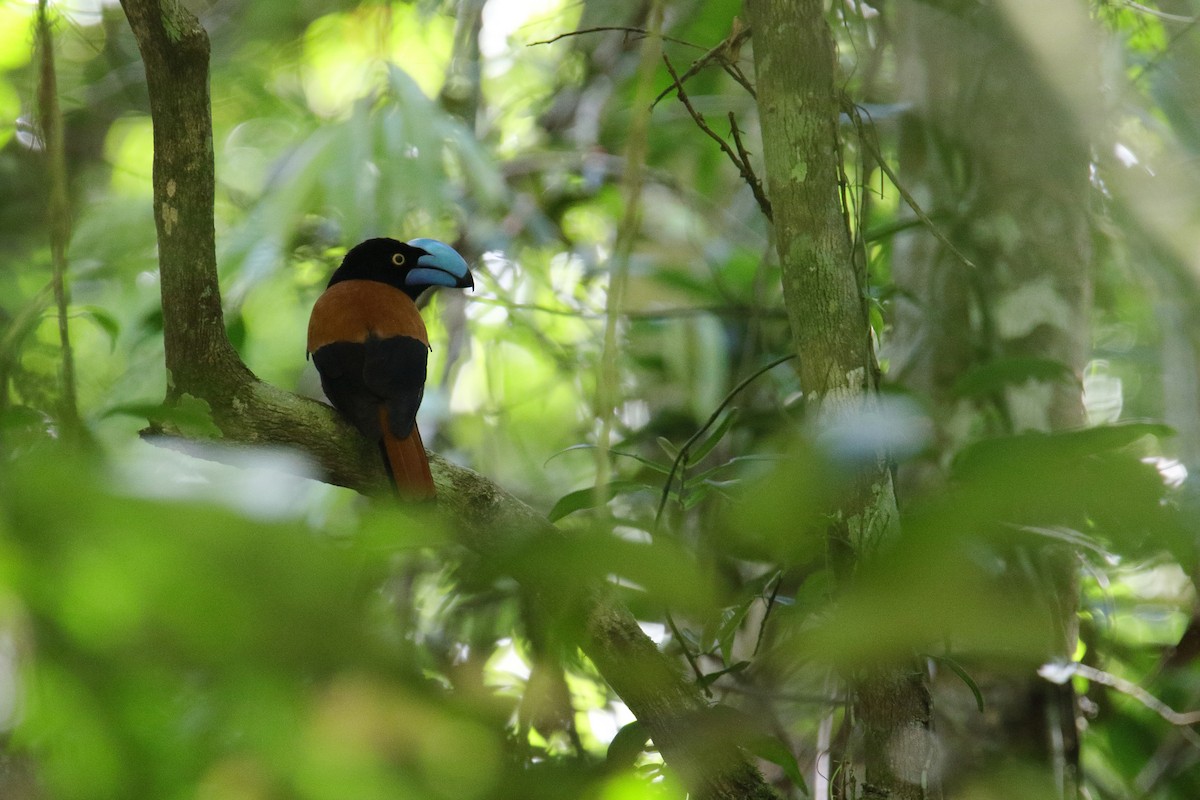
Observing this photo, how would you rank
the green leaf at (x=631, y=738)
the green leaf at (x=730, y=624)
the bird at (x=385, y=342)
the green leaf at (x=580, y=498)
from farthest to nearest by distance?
the bird at (x=385, y=342) → the green leaf at (x=580, y=498) → the green leaf at (x=730, y=624) → the green leaf at (x=631, y=738)

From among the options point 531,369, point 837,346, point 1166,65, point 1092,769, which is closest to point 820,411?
point 837,346

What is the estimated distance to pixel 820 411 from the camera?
1.59 m

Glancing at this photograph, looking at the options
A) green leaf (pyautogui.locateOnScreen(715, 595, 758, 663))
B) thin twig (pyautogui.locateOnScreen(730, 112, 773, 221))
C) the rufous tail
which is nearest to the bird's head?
the rufous tail

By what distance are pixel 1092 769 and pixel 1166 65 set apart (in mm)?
1860

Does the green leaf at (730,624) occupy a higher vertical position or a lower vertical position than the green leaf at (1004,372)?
lower

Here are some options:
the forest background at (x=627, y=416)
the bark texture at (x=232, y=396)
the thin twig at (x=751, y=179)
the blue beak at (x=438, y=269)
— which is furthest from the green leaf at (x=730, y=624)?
the blue beak at (x=438, y=269)

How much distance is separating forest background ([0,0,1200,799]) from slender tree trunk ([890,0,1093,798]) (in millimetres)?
10

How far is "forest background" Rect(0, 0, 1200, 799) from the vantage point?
45 cm

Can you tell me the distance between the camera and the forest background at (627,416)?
45cm

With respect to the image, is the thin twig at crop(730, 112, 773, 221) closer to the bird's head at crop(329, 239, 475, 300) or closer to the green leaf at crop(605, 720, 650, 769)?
the green leaf at crop(605, 720, 650, 769)

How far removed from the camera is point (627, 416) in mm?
3820

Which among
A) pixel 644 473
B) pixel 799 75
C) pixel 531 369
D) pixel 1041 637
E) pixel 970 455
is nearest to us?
pixel 1041 637

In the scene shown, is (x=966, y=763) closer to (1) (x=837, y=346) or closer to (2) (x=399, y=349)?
(1) (x=837, y=346)

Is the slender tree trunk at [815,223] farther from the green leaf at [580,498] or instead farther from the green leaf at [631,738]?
the green leaf at [580,498]
